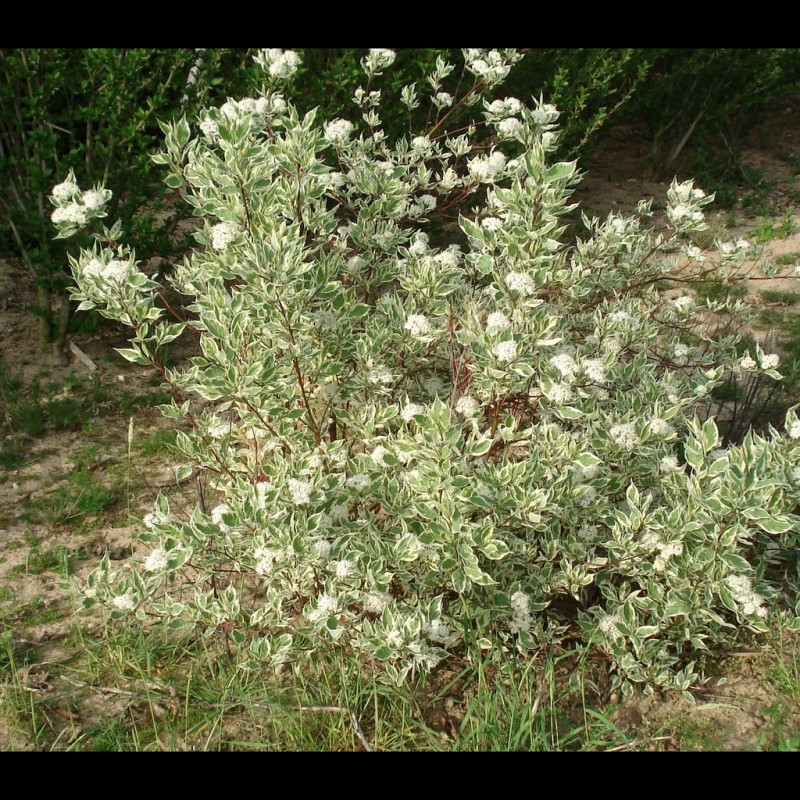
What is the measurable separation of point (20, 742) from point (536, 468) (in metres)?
1.72

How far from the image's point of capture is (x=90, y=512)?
3066mm

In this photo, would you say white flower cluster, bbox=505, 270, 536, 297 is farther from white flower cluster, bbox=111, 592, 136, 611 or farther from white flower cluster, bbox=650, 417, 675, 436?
white flower cluster, bbox=111, 592, 136, 611

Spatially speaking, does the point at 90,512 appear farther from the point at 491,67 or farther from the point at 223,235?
the point at 491,67

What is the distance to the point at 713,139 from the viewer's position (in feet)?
23.6

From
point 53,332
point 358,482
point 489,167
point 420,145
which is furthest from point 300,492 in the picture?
point 53,332

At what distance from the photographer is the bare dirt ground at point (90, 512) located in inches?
91.5

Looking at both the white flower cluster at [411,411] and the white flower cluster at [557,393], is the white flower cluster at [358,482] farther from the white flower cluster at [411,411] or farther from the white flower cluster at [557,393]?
the white flower cluster at [557,393]

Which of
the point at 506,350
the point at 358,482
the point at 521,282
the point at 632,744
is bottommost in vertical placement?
the point at 632,744

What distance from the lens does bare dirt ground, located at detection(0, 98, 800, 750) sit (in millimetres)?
2324

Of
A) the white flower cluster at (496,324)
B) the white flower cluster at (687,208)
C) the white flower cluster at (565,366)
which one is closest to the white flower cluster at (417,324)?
the white flower cluster at (496,324)

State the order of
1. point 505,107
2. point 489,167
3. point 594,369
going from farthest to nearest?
point 505,107 → point 489,167 → point 594,369

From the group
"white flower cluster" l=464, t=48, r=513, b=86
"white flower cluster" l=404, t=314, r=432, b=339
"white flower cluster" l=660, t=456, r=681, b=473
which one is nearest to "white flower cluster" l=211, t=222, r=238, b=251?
"white flower cluster" l=404, t=314, r=432, b=339
